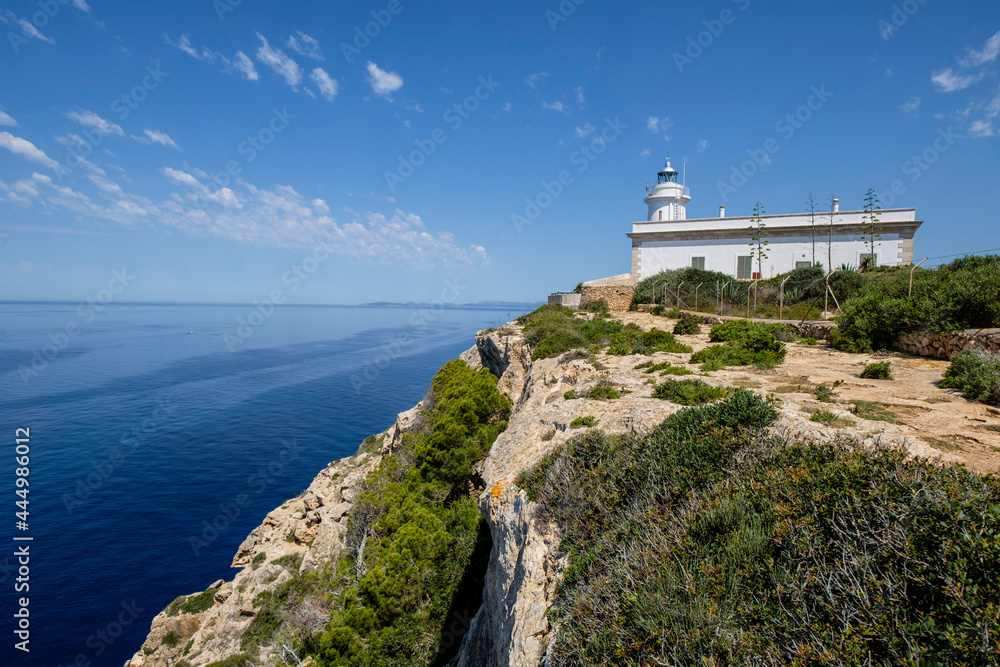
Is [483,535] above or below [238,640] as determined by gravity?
above

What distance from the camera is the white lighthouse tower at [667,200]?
1534 inches

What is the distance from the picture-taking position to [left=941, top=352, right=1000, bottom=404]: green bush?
6.91m

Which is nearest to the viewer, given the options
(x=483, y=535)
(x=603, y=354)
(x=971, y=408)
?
(x=971, y=408)

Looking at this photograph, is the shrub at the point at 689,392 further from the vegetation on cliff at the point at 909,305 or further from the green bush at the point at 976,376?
the vegetation on cliff at the point at 909,305

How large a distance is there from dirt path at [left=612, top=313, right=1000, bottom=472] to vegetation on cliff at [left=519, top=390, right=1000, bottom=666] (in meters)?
1.52

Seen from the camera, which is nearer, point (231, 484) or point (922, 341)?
point (922, 341)

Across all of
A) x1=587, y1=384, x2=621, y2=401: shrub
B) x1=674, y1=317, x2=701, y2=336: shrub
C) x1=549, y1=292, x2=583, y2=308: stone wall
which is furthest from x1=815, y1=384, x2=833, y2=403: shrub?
x1=549, y1=292, x2=583, y2=308: stone wall

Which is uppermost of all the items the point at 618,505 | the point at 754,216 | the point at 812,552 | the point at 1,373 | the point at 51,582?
the point at 754,216

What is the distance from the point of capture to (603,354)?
1327 cm

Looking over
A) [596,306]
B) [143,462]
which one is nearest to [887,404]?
[596,306]

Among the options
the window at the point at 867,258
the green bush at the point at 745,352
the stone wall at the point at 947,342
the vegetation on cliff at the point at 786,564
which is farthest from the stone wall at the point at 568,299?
the vegetation on cliff at the point at 786,564

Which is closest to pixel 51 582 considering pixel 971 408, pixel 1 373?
pixel 971 408

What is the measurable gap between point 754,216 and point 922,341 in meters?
22.6

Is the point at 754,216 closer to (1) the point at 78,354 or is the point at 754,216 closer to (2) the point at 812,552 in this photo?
(2) the point at 812,552
